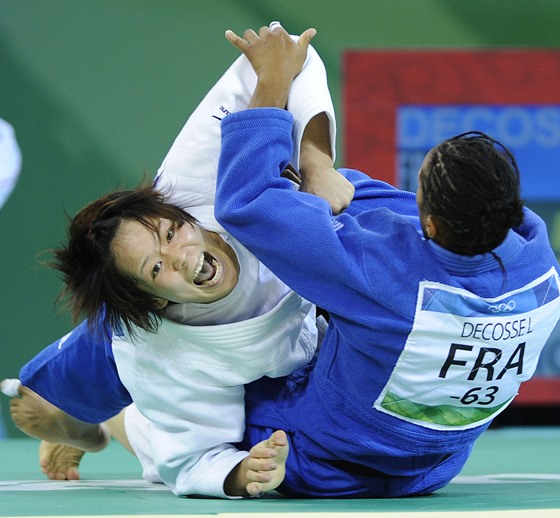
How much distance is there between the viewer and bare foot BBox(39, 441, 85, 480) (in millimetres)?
2713

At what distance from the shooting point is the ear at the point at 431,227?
1.77 metres

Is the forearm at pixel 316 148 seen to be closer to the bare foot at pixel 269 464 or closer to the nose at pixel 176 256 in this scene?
the nose at pixel 176 256

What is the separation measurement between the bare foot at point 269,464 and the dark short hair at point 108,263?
391 mm

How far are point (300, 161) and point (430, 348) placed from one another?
0.54m

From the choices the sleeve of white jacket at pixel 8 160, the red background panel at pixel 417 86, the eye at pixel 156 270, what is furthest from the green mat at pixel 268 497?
the red background panel at pixel 417 86

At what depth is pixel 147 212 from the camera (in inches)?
84.8

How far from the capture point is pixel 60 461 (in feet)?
9.03

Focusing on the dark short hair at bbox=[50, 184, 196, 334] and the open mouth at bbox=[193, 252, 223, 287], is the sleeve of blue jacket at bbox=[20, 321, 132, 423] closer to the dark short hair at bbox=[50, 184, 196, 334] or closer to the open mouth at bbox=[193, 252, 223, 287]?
the dark short hair at bbox=[50, 184, 196, 334]

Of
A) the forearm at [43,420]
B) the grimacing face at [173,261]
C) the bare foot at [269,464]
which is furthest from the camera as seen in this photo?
the forearm at [43,420]

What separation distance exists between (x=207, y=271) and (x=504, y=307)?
2.04 feet

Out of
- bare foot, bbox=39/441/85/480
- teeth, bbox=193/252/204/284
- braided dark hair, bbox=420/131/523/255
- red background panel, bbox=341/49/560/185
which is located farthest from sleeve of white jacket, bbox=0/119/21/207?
braided dark hair, bbox=420/131/523/255

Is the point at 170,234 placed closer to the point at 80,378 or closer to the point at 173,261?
the point at 173,261

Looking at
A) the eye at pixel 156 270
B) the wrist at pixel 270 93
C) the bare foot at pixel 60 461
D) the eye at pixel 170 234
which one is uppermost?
the wrist at pixel 270 93

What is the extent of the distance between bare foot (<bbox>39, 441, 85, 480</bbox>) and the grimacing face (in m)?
0.80
